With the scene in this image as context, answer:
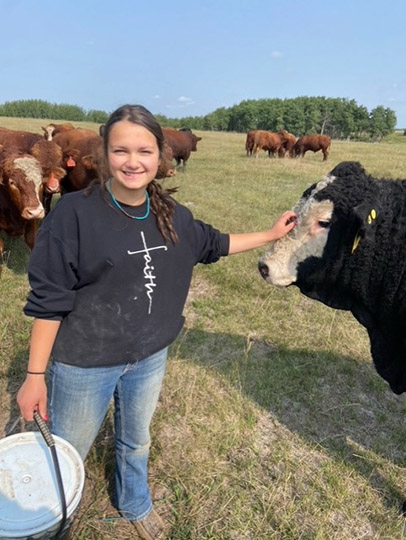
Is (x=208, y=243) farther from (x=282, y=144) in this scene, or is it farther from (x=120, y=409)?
(x=282, y=144)

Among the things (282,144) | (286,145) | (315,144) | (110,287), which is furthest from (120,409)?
(286,145)

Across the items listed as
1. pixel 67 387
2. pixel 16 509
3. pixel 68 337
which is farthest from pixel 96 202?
pixel 16 509

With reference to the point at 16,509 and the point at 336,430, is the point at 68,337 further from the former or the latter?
the point at 336,430

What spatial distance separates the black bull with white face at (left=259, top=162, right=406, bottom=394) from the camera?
2.41 m

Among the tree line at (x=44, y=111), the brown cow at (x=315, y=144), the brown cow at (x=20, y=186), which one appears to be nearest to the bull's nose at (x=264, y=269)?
the brown cow at (x=20, y=186)

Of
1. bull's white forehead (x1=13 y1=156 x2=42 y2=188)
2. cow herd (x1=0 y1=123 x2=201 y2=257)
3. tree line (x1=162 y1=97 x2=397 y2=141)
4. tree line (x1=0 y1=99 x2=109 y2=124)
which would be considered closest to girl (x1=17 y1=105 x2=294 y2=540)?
cow herd (x1=0 y1=123 x2=201 y2=257)

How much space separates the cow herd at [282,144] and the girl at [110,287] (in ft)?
74.7

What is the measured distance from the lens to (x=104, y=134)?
167 cm

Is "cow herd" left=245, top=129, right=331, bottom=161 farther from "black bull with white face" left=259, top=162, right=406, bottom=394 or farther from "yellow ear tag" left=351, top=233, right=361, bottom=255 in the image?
"yellow ear tag" left=351, top=233, right=361, bottom=255

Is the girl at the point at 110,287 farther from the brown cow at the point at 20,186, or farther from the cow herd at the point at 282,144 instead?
the cow herd at the point at 282,144

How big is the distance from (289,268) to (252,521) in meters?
1.40

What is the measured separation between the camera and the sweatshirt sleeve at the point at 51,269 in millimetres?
1550

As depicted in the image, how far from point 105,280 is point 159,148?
563mm

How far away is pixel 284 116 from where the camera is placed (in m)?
76.4
